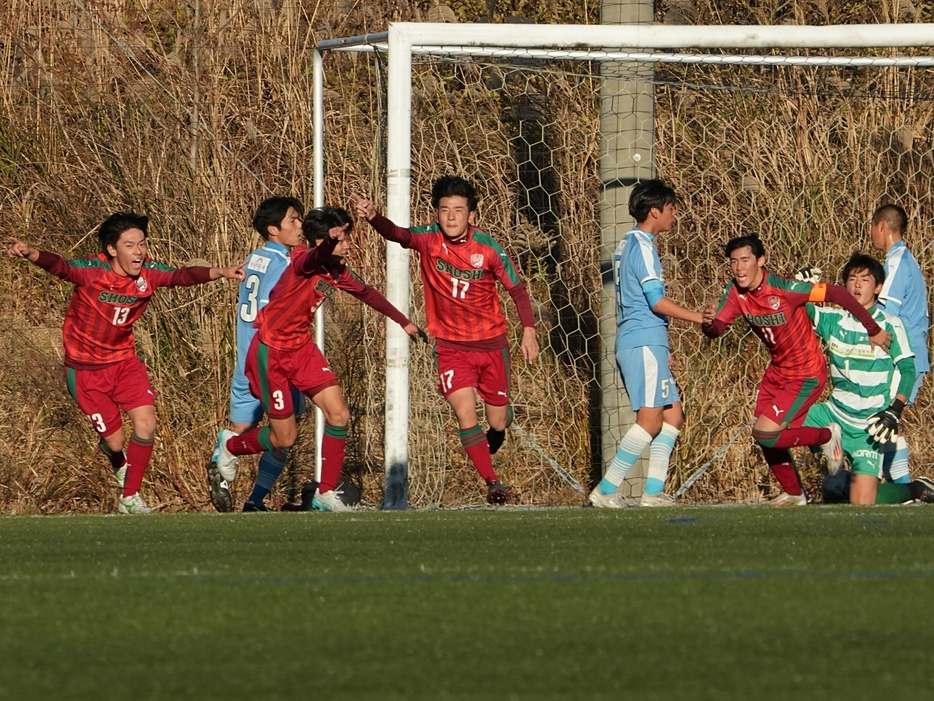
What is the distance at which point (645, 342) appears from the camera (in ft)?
26.9

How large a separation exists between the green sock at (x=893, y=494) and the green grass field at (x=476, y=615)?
261 centimetres

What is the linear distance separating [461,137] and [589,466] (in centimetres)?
243

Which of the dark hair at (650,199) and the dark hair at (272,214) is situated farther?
the dark hair at (272,214)

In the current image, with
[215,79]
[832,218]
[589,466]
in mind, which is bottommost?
[589,466]

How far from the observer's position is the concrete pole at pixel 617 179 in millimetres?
9562

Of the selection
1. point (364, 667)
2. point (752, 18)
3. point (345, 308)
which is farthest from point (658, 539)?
point (752, 18)

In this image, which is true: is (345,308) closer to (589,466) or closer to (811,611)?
(589,466)

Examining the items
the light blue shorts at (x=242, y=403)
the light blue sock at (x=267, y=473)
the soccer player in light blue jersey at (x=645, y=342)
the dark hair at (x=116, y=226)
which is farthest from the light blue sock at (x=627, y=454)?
the dark hair at (x=116, y=226)

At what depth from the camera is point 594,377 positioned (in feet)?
33.8

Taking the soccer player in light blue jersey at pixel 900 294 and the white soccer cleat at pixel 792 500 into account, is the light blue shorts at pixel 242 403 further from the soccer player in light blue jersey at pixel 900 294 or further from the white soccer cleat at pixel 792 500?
the soccer player in light blue jersey at pixel 900 294

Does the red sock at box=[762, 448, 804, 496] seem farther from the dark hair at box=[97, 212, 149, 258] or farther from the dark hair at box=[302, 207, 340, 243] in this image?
the dark hair at box=[97, 212, 149, 258]

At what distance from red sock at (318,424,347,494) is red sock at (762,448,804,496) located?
2.32 metres

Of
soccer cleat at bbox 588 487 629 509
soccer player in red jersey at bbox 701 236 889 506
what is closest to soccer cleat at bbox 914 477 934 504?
soccer player in red jersey at bbox 701 236 889 506

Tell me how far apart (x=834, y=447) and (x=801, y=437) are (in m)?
0.36
